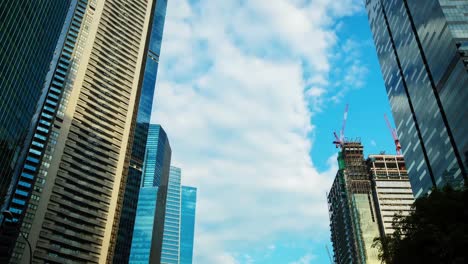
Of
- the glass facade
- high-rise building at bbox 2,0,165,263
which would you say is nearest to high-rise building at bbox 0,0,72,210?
high-rise building at bbox 2,0,165,263

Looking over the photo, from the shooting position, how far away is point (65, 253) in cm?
11294

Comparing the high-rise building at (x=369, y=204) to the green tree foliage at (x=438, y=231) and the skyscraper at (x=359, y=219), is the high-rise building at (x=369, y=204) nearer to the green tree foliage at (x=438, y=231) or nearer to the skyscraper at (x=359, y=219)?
the skyscraper at (x=359, y=219)

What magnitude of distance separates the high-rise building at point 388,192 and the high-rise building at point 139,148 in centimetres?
10142

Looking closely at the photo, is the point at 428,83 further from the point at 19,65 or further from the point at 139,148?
the point at 139,148

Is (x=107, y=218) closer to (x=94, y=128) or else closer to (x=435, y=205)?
(x=94, y=128)

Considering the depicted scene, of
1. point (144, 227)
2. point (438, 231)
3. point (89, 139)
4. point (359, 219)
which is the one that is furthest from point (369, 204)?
point (438, 231)

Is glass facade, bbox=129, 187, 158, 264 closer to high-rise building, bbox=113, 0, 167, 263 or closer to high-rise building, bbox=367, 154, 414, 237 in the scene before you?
high-rise building, bbox=113, 0, 167, 263

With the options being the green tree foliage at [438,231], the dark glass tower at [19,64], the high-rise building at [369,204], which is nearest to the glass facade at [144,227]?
the high-rise building at [369,204]

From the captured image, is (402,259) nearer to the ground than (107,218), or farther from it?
nearer to the ground

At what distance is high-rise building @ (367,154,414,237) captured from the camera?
184625mm

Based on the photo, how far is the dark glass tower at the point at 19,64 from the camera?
228 ft

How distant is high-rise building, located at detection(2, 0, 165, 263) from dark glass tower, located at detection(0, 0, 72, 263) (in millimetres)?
38054

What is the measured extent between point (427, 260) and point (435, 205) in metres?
3.96

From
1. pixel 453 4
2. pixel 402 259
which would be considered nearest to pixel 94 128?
pixel 453 4
